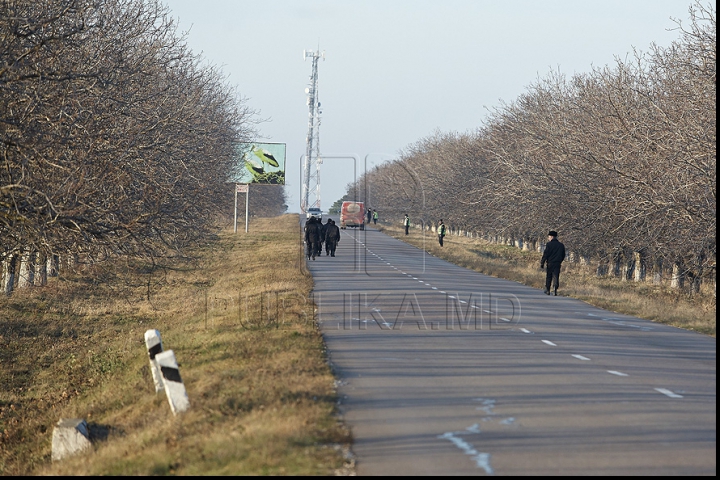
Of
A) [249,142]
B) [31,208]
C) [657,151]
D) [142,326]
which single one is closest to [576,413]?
[31,208]

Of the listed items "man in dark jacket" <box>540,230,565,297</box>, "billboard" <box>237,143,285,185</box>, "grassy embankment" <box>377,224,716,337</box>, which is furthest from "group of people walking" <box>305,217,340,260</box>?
"billboard" <box>237,143,285,185</box>

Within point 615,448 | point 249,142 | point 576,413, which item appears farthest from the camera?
point 249,142

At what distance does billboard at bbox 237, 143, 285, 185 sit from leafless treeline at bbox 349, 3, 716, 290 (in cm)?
1353

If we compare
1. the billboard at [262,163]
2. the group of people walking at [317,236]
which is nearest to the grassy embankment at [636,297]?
the group of people walking at [317,236]

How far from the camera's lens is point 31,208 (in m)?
14.6

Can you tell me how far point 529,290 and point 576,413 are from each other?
62.5 ft

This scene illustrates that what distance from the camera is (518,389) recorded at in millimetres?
10438

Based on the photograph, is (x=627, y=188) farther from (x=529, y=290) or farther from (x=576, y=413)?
(x=576, y=413)

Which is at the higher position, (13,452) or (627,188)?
(627,188)

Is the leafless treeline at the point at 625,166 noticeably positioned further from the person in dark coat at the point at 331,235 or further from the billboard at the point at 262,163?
the billboard at the point at 262,163

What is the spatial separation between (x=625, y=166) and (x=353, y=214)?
49824mm

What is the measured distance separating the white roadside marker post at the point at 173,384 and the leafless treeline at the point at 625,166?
16911 mm

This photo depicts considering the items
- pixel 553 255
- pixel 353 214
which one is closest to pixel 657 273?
pixel 553 255

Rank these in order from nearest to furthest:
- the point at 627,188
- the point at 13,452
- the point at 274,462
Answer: the point at 274,462, the point at 13,452, the point at 627,188
